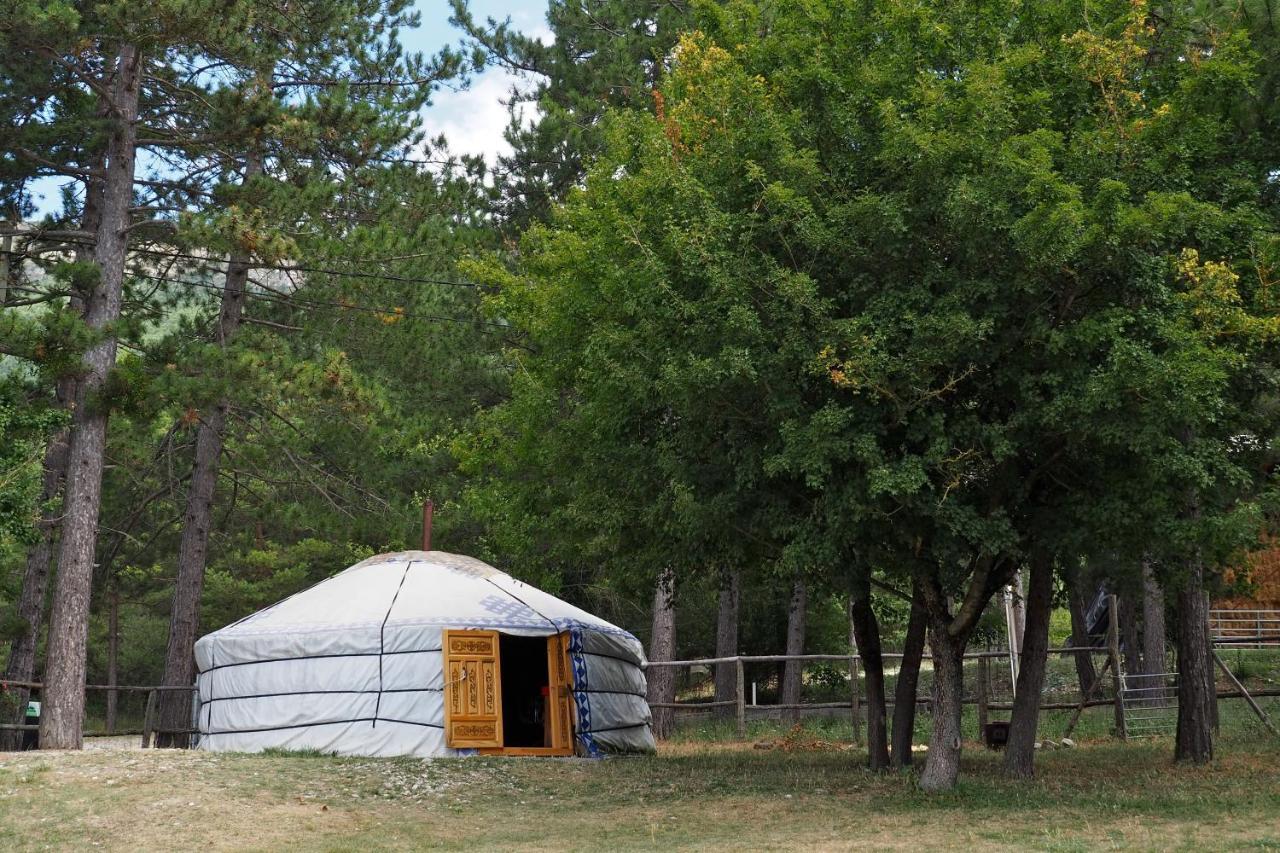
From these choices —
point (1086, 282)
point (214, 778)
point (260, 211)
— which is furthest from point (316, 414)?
point (1086, 282)

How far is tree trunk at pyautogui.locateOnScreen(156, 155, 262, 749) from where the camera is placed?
17734 millimetres

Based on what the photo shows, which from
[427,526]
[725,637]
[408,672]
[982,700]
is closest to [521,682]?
[427,526]

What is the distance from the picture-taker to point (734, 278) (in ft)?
29.3

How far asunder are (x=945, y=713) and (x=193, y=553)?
11.5 meters

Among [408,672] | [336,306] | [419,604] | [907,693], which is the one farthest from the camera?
[336,306]

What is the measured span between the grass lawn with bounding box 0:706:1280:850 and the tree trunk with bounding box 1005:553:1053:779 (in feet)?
0.81

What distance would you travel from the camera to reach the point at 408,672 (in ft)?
46.0

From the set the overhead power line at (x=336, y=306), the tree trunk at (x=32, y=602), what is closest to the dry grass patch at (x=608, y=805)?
the tree trunk at (x=32, y=602)

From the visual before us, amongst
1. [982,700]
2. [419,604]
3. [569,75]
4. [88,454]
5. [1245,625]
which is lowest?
[982,700]

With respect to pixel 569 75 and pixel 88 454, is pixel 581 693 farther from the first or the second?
pixel 569 75

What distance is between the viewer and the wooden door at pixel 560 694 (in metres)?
14.7

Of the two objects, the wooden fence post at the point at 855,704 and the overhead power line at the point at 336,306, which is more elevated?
the overhead power line at the point at 336,306

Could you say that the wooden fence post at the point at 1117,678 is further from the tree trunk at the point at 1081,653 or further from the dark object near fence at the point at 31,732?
the dark object near fence at the point at 31,732

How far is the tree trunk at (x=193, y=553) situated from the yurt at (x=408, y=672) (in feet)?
8.13
